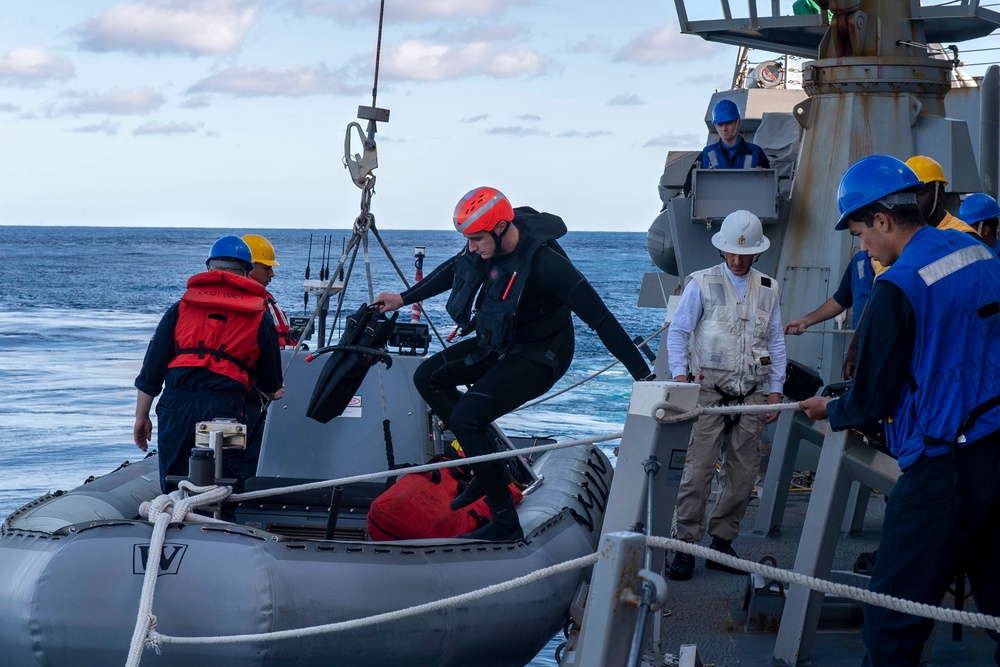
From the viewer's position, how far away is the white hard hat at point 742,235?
5.29 metres

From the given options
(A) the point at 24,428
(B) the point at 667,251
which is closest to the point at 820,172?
(B) the point at 667,251

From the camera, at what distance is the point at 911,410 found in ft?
9.97

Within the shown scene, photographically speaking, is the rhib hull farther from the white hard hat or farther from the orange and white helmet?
the white hard hat

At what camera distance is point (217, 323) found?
5.68 metres

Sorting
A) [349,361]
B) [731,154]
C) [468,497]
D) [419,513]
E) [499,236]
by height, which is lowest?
[419,513]

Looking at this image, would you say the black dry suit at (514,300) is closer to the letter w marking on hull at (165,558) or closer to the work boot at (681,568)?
the work boot at (681,568)

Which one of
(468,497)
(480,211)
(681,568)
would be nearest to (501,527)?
(468,497)

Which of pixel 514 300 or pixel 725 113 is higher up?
pixel 725 113

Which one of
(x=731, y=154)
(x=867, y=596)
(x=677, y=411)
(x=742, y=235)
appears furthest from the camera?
(x=731, y=154)

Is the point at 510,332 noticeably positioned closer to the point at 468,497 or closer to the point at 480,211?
the point at 480,211

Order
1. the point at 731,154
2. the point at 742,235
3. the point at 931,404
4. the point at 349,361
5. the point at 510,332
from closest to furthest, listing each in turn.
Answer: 1. the point at 931,404
2. the point at 510,332
3. the point at 742,235
4. the point at 349,361
5. the point at 731,154

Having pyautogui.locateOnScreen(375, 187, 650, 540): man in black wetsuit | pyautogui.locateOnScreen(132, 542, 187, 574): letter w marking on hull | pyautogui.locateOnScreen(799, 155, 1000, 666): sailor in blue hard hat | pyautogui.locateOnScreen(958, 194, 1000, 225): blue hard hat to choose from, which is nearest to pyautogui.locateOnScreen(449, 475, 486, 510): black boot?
pyautogui.locateOnScreen(375, 187, 650, 540): man in black wetsuit

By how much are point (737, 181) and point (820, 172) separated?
2.37 feet

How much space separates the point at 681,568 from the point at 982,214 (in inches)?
105
